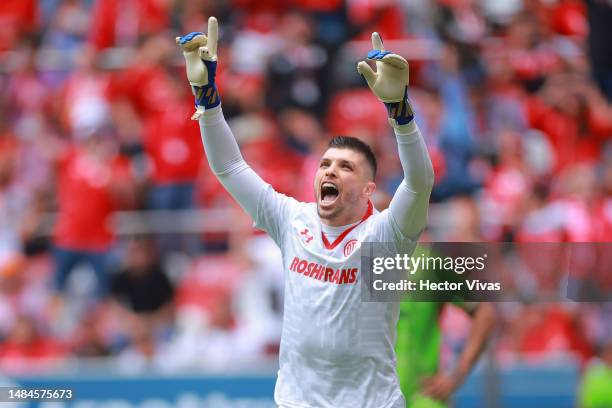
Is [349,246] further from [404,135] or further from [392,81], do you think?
[392,81]

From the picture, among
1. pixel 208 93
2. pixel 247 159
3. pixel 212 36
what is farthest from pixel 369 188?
pixel 247 159

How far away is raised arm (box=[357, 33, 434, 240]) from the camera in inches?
205

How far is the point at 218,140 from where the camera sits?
19.0 ft

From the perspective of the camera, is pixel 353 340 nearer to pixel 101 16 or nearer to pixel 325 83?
pixel 325 83

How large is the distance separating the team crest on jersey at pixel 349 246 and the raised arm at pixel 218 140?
1.40 ft

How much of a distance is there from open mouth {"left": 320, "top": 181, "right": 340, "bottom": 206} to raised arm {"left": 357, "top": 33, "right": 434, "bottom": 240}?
33 centimetres

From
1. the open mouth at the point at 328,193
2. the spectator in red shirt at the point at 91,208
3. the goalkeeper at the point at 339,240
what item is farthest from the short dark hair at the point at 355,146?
the spectator in red shirt at the point at 91,208

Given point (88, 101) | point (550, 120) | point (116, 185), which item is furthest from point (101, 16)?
point (550, 120)

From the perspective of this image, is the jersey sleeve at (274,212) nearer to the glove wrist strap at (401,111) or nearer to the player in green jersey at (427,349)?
the glove wrist strap at (401,111)

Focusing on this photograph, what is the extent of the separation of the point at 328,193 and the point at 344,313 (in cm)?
59

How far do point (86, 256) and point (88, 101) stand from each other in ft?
6.62

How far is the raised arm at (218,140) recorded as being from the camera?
564cm

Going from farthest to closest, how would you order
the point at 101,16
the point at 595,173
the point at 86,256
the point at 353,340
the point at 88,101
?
the point at 101,16
the point at 88,101
the point at 86,256
the point at 595,173
the point at 353,340

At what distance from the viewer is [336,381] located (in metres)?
5.46
